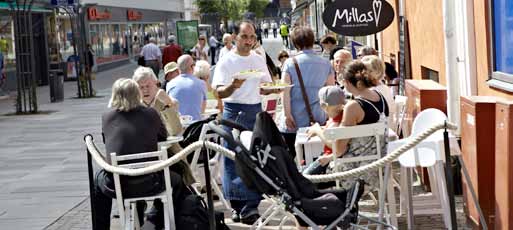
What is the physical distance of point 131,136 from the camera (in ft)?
22.0

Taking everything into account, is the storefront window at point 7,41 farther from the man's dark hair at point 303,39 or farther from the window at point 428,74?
the man's dark hair at point 303,39

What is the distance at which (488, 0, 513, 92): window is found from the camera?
773 centimetres

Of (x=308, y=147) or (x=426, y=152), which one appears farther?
(x=308, y=147)

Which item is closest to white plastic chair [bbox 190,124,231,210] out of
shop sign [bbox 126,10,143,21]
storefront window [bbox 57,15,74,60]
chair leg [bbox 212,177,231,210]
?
chair leg [bbox 212,177,231,210]

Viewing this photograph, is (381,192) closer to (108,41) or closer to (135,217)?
(135,217)

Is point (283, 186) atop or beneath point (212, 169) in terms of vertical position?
atop

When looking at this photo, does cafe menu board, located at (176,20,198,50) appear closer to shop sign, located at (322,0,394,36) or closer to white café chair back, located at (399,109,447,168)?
shop sign, located at (322,0,394,36)

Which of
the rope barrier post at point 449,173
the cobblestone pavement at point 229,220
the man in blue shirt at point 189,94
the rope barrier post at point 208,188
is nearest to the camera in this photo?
the rope barrier post at point 449,173

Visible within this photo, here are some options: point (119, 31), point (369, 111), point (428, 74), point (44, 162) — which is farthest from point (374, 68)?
point (119, 31)

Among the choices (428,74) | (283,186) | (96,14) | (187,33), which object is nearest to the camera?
(283,186)

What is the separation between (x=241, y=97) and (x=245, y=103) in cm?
7

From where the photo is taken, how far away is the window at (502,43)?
7732mm

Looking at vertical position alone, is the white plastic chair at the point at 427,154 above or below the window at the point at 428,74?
below

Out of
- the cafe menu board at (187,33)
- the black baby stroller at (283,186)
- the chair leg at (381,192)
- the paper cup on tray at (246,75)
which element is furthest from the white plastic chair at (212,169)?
the cafe menu board at (187,33)
